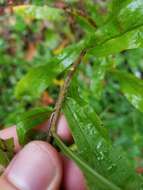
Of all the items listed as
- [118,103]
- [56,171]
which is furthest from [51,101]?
[56,171]

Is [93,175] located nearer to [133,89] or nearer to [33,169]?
[33,169]

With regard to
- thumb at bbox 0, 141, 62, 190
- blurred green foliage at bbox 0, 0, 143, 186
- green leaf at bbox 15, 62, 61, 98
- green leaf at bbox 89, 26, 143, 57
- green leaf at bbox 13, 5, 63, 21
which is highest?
green leaf at bbox 13, 5, 63, 21

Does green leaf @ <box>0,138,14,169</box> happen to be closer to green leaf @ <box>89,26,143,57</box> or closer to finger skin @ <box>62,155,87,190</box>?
finger skin @ <box>62,155,87,190</box>

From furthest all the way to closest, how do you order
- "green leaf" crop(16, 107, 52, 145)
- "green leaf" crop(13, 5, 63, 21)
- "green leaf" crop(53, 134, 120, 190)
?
"green leaf" crop(13, 5, 63, 21) → "green leaf" crop(16, 107, 52, 145) → "green leaf" crop(53, 134, 120, 190)

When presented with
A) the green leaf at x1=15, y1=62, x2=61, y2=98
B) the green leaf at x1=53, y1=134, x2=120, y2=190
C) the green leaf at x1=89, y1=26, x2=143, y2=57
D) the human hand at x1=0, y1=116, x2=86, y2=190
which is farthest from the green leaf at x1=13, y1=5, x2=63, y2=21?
Result: the green leaf at x1=53, y1=134, x2=120, y2=190

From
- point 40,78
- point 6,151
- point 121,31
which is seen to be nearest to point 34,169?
point 6,151

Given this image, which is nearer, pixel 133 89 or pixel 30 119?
pixel 30 119
